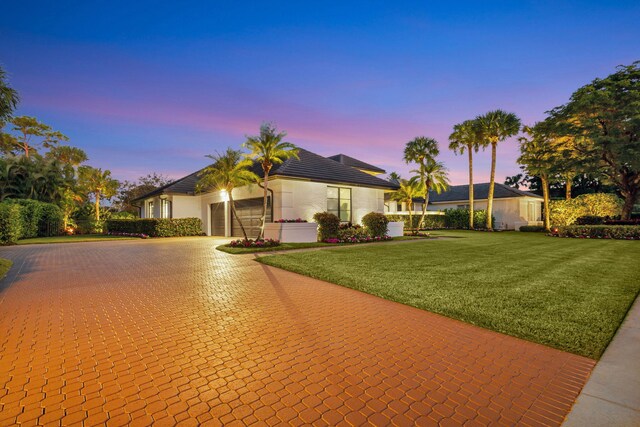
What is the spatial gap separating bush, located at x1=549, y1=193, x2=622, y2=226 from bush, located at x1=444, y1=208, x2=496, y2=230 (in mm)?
5723

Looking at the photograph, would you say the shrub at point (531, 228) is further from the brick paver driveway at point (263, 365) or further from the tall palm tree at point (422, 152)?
the brick paver driveway at point (263, 365)

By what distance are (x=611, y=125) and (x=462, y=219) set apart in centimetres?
1432

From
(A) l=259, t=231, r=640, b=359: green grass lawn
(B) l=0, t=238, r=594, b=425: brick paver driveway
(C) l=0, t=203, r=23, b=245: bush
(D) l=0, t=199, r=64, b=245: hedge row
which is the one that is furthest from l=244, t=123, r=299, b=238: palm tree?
(D) l=0, t=199, r=64, b=245: hedge row

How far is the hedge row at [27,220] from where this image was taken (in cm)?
1638

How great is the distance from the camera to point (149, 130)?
24328mm

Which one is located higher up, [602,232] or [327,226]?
[327,226]

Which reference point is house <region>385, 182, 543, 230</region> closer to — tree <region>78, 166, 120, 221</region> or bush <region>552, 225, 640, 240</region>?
bush <region>552, 225, 640, 240</region>

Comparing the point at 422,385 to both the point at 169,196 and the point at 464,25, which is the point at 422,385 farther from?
the point at 169,196

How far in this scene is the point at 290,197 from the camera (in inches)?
658

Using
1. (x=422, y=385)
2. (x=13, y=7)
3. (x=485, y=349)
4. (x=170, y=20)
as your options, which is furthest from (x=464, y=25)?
(x=13, y=7)

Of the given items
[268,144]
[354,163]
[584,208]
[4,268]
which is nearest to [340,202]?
[268,144]

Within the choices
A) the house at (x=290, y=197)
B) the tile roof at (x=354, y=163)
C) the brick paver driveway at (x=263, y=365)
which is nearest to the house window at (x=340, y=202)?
the house at (x=290, y=197)

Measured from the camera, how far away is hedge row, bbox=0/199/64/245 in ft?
53.7

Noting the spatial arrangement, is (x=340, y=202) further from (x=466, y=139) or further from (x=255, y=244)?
(x=466, y=139)
